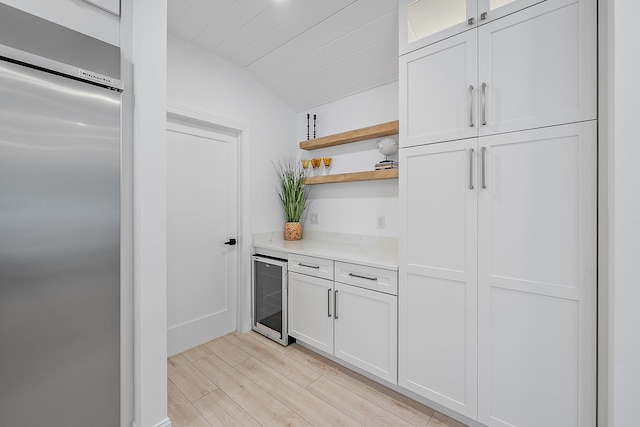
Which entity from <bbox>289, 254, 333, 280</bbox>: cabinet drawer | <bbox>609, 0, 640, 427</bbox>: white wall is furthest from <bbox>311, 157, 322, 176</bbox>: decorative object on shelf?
<bbox>609, 0, 640, 427</bbox>: white wall

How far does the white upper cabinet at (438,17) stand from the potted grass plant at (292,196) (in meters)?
1.67

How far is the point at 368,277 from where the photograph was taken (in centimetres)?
200

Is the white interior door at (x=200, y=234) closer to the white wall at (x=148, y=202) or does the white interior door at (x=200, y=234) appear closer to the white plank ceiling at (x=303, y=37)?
the white plank ceiling at (x=303, y=37)

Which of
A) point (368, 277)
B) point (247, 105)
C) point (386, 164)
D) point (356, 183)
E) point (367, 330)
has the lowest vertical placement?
point (367, 330)

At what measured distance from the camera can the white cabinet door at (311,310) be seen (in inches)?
88.2

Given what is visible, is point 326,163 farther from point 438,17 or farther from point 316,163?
point 438,17

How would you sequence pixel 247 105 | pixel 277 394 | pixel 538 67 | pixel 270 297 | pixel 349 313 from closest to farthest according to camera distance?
pixel 538 67
pixel 277 394
pixel 349 313
pixel 270 297
pixel 247 105

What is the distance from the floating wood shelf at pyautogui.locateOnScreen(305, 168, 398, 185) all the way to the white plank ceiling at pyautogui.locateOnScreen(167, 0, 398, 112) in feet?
2.82

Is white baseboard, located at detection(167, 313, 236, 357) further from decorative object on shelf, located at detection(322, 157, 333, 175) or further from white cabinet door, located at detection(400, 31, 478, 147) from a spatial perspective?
white cabinet door, located at detection(400, 31, 478, 147)

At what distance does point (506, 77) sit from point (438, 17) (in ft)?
2.21

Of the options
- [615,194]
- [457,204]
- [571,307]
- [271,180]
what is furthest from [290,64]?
[571,307]

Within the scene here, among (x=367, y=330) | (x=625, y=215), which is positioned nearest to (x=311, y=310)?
(x=367, y=330)

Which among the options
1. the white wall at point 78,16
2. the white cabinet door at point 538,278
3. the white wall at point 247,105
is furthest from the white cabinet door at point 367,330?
the white wall at point 78,16

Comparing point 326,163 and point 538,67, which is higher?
point 538,67
